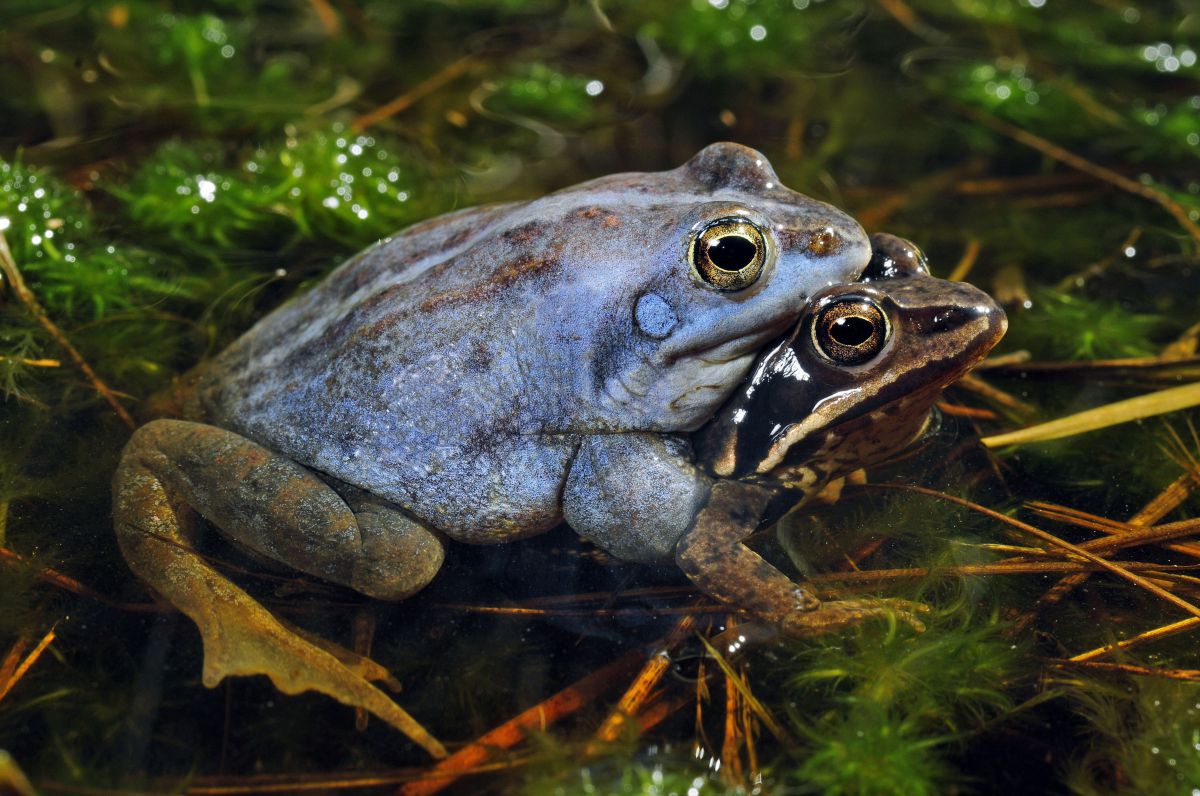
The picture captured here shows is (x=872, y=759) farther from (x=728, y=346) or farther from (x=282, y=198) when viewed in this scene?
(x=282, y=198)

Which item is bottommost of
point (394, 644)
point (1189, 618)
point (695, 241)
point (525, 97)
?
point (394, 644)

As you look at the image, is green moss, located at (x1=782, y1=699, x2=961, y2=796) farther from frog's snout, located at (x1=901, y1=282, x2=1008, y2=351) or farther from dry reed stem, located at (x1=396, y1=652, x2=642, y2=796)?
frog's snout, located at (x1=901, y1=282, x2=1008, y2=351)

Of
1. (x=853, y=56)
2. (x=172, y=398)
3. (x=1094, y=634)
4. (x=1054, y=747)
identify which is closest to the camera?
(x=1054, y=747)

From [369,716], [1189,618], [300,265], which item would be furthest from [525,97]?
[1189,618]

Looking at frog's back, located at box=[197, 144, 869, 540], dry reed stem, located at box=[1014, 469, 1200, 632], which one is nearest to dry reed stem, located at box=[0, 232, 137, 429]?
frog's back, located at box=[197, 144, 869, 540]

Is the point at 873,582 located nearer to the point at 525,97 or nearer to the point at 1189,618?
the point at 1189,618

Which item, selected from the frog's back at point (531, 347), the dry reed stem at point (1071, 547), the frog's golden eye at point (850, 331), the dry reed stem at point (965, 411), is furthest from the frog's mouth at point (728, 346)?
the dry reed stem at point (965, 411)

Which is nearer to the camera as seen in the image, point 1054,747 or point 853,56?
point 1054,747
